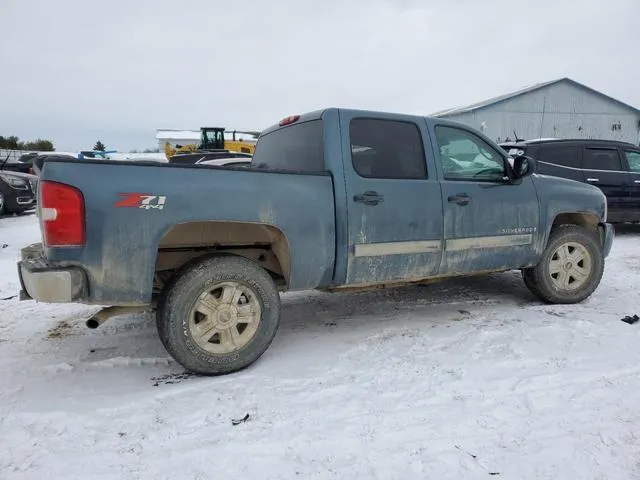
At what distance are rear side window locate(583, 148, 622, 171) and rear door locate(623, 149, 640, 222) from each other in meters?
0.23

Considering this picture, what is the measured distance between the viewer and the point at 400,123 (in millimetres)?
4047

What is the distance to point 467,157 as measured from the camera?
4.36 metres

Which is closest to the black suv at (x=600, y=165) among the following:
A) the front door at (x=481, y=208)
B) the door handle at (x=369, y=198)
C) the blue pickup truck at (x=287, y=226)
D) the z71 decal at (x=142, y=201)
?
the blue pickup truck at (x=287, y=226)

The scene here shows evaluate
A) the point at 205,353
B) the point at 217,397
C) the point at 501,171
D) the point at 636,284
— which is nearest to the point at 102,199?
the point at 205,353

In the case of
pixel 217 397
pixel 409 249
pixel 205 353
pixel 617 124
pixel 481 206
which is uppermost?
pixel 617 124

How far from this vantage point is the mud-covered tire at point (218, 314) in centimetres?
311

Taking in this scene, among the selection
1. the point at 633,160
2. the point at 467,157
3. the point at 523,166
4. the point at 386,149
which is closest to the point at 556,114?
the point at 633,160

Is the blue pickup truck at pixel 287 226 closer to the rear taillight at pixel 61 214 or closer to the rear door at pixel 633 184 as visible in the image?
the rear taillight at pixel 61 214

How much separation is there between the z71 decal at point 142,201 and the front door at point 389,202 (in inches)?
54.0

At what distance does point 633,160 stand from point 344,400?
28.5 ft

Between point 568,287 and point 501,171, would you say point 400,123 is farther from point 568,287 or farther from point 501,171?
point 568,287

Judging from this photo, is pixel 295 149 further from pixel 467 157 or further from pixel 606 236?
pixel 606 236

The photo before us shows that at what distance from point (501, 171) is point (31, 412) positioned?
415 centimetres

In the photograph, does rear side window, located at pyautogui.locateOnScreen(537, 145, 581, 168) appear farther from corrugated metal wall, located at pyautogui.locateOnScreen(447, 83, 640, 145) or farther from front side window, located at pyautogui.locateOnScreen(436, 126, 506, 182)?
corrugated metal wall, located at pyautogui.locateOnScreen(447, 83, 640, 145)
